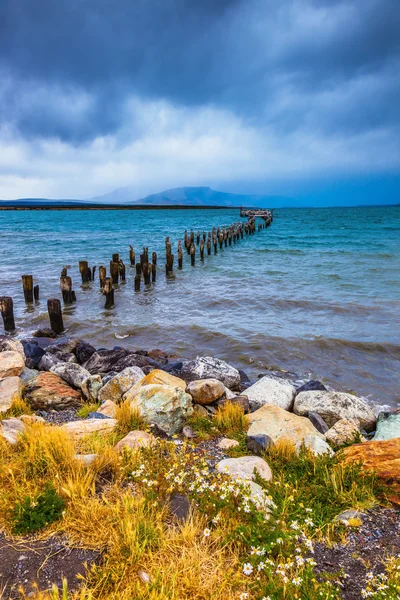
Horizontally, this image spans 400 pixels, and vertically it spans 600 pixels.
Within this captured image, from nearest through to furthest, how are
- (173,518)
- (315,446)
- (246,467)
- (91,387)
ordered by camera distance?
(173,518), (246,467), (315,446), (91,387)

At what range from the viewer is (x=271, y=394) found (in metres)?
7.07

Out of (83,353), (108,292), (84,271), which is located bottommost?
(83,353)

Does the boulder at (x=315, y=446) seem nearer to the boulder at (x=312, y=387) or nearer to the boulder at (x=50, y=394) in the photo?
the boulder at (x=312, y=387)

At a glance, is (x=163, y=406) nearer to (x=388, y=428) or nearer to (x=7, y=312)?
(x=388, y=428)

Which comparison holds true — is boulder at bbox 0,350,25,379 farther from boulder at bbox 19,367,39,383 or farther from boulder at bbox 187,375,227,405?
boulder at bbox 187,375,227,405

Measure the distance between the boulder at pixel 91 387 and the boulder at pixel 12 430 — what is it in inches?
84.7

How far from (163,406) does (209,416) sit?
3.56 feet

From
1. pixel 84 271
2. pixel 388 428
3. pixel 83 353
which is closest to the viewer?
pixel 388 428

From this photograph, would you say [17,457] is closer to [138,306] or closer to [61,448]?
[61,448]

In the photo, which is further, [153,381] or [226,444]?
[153,381]

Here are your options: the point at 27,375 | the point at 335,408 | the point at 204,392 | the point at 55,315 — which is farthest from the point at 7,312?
the point at 335,408

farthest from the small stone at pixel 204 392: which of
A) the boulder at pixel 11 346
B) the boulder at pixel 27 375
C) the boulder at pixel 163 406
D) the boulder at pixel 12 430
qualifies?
the boulder at pixel 11 346

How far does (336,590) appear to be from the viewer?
8.43 feet

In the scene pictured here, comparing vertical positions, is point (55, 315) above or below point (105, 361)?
above
